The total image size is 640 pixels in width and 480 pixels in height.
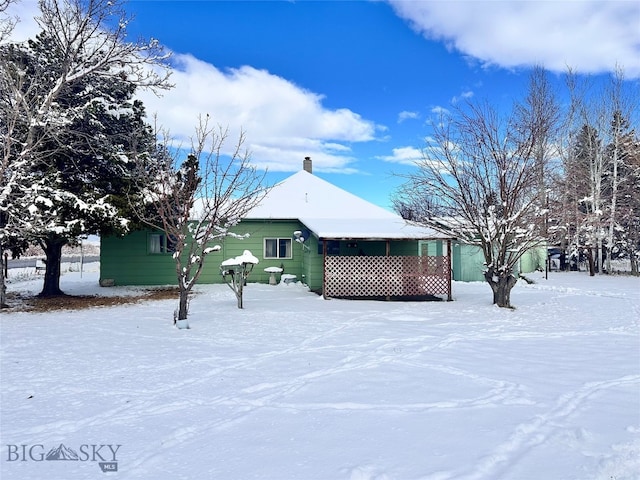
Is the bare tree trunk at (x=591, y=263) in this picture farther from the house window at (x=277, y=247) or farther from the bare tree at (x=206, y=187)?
the bare tree at (x=206, y=187)

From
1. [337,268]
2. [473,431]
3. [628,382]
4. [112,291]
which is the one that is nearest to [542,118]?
[337,268]

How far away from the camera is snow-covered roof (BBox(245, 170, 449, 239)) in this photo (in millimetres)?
12171

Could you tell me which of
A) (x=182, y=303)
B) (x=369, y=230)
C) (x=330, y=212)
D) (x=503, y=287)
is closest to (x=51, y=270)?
(x=182, y=303)

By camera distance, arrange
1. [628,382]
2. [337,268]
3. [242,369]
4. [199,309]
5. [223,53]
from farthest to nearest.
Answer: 1. [223,53]
2. [337,268]
3. [199,309]
4. [242,369]
5. [628,382]

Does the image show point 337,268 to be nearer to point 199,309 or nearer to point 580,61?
point 199,309

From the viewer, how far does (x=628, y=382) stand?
4633 millimetres

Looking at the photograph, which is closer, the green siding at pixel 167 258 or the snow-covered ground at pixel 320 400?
the snow-covered ground at pixel 320 400

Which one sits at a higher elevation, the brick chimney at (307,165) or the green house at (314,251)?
the brick chimney at (307,165)

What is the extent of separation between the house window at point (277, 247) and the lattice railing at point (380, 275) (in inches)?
164

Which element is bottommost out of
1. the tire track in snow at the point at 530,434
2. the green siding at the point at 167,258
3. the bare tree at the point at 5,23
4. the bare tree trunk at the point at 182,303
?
the tire track in snow at the point at 530,434

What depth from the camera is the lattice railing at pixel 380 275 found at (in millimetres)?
12352

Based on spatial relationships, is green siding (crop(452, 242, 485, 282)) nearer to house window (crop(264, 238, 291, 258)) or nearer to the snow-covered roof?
the snow-covered roof

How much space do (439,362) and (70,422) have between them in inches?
174

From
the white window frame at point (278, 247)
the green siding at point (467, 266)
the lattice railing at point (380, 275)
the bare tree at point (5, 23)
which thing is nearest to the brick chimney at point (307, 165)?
the white window frame at point (278, 247)
